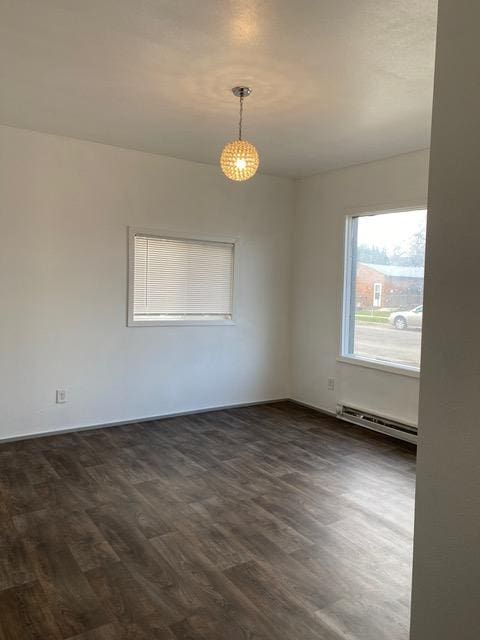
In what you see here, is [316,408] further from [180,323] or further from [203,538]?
[203,538]

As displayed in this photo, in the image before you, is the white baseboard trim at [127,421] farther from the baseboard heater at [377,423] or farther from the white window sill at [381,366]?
the white window sill at [381,366]

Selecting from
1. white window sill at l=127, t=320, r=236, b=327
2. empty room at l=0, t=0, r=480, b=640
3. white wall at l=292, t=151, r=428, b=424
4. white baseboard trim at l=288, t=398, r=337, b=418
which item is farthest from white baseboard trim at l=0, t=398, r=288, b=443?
white window sill at l=127, t=320, r=236, b=327

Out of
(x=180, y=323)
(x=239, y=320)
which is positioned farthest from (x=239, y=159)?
(x=239, y=320)

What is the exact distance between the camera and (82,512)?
9.64ft

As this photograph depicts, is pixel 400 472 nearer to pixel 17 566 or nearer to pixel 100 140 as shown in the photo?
pixel 17 566

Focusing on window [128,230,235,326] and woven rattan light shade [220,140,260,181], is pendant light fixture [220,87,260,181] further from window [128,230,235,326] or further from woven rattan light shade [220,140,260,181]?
window [128,230,235,326]

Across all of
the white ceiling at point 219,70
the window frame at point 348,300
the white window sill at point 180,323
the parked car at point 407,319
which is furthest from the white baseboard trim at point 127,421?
the white ceiling at point 219,70

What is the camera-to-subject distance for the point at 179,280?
5.03 m

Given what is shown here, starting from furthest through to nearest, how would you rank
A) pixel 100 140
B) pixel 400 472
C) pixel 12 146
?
pixel 100 140, pixel 12 146, pixel 400 472

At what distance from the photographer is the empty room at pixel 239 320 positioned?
1176 mm

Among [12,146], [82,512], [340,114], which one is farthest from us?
[12,146]

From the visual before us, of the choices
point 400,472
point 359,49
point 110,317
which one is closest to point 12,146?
point 110,317

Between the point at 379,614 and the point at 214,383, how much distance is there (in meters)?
3.43

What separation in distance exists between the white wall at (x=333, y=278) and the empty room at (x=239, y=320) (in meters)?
0.03
